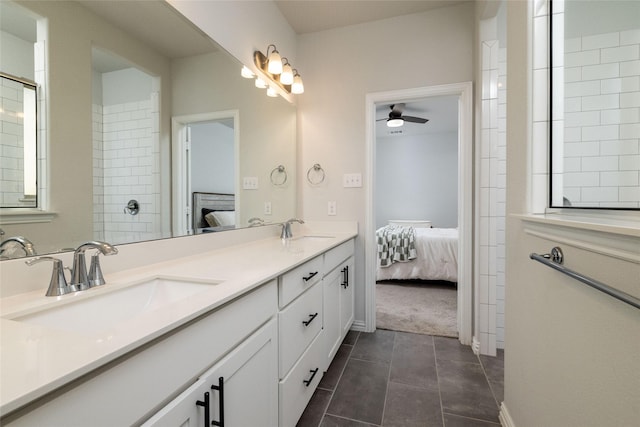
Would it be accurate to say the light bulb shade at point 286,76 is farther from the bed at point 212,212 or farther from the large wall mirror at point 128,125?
the bed at point 212,212

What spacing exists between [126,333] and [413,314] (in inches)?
104

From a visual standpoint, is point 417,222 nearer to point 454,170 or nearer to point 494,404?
point 454,170

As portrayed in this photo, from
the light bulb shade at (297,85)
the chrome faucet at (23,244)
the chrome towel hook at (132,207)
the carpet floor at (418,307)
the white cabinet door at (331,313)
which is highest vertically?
the light bulb shade at (297,85)

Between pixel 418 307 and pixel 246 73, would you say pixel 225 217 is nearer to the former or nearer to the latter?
pixel 246 73

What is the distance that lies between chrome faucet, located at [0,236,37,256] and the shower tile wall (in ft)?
0.60

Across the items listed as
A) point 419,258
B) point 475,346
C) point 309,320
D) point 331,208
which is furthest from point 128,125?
point 419,258

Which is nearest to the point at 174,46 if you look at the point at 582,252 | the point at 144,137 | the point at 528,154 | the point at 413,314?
the point at 144,137

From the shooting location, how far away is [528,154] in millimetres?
1076

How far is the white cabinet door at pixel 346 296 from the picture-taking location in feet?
6.49

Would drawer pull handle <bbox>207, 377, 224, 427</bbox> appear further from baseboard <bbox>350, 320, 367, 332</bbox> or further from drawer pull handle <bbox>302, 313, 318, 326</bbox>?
baseboard <bbox>350, 320, 367, 332</bbox>

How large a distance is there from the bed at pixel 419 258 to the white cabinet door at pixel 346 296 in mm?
1567

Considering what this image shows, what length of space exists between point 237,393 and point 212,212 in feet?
3.16

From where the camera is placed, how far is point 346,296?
2084 millimetres

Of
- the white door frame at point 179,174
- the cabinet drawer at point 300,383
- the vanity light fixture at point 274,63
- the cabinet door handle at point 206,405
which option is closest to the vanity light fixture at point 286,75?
the vanity light fixture at point 274,63
